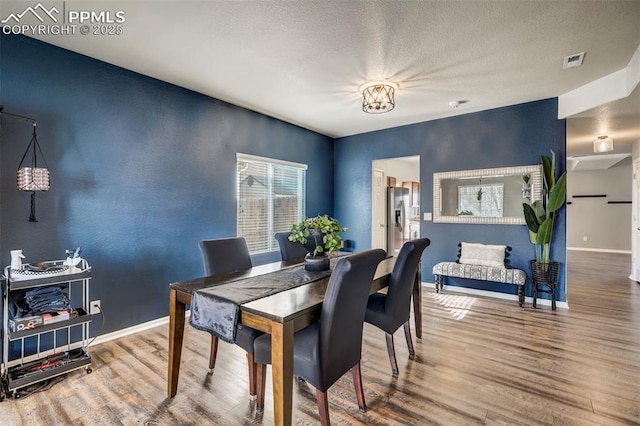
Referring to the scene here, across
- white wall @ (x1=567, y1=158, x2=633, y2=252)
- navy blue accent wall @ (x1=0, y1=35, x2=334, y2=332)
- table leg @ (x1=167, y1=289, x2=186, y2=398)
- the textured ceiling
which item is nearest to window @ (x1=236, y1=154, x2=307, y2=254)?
navy blue accent wall @ (x1=0, y1=35, x2=334, y2=332)

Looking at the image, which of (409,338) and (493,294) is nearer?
(409,338)

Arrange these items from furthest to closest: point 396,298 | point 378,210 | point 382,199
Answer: point 382,199 < point 378,210 < point 396,298

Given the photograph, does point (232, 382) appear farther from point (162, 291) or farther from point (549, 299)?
point (549, 299)

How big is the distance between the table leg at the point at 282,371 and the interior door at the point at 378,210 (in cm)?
422

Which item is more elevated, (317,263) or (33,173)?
(33,173)

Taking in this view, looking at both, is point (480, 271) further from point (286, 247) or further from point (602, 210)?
point (602, 210)

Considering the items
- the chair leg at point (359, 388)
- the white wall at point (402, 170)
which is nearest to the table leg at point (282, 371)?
the chair leg at point (359, 388)

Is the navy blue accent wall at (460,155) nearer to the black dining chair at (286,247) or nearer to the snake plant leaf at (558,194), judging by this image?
the snake plant leaf at (558,194)

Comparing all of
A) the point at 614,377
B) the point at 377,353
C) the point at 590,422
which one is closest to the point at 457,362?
the point at 377,353

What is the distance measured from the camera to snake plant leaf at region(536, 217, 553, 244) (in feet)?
11.8

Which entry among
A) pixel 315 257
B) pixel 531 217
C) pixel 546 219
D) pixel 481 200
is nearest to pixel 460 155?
pixel 481 200

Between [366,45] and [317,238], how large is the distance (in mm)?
1663

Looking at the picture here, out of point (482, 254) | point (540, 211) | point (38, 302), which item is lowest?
point (38, 302)

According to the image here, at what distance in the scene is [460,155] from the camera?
14.7 ft
